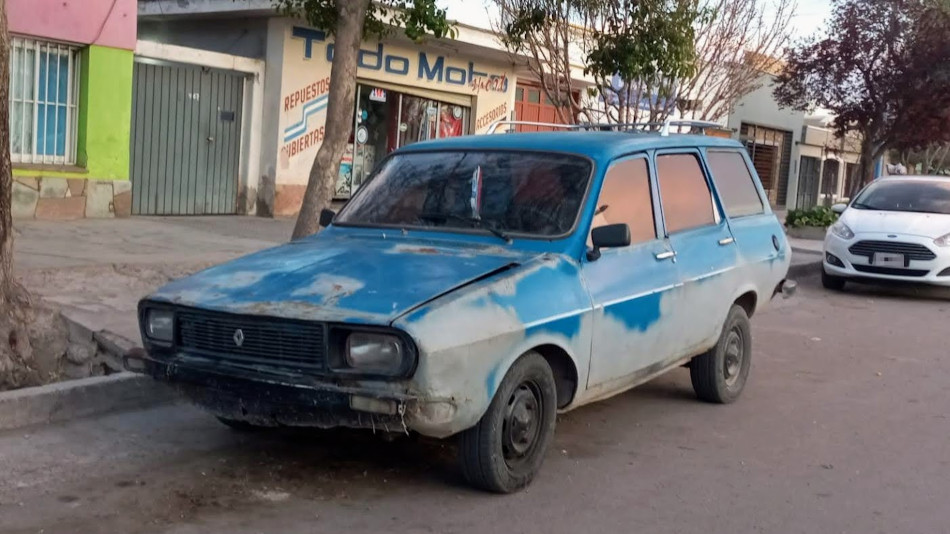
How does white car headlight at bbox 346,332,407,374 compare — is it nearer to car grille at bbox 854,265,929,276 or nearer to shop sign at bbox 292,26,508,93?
car grille at bbox 854,265,929,276

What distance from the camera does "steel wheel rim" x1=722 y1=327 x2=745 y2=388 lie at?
6934 mm

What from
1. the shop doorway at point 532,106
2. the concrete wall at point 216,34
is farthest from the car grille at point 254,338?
the shop doorway at point 532,106

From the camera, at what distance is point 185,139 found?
15.2 metres

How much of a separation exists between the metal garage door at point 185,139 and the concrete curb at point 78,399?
29.1 ft

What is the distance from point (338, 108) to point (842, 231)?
7014 mm

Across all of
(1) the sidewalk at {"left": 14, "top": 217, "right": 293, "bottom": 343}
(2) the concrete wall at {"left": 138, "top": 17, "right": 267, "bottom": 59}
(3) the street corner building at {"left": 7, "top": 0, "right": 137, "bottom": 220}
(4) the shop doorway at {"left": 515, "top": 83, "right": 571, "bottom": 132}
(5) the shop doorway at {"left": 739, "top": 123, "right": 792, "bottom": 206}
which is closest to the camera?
(1) the sidewalk at {"left": 14, "top": 217, "right": 293, "bottom": 343}

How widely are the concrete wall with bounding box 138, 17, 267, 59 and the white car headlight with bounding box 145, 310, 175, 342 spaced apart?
12.1m

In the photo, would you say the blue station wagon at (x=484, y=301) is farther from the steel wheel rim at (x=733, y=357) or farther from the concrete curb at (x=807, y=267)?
the concrete curb at (x=807, y=267)

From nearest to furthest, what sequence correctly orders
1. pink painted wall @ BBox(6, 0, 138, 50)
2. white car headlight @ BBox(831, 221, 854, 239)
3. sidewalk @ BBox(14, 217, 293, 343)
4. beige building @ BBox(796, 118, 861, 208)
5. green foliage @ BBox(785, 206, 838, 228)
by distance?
sidewalk @ BBox(14, 217, 293, 343)
pink painted wall @ BBox(6, 0, 138, 50)
white car headlight @ BBox(831, 221, 854, 239)
green foliage @ BBox(785, 206, 838, 228)
beige building @ BBox(796, 118, 861, 208)

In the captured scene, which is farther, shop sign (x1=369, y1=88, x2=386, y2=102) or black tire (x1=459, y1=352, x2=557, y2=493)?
shop sign (x1=369, y1=88, x2=386, y2=102)

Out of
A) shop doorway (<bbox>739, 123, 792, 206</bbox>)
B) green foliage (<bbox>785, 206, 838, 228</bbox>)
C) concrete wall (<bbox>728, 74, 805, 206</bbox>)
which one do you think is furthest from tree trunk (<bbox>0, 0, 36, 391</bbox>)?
shop doorway (<bbox>739, 123, 792, 206</bbox>)

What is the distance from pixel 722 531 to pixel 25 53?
1105cm

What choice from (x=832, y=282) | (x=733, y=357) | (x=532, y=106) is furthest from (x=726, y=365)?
(x=532, y=106)

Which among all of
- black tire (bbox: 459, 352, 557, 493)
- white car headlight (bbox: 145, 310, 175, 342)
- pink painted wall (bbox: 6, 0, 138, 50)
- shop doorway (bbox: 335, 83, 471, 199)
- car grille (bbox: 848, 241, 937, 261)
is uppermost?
pink painted wall (bbox: 6, 0, 138, 50)
